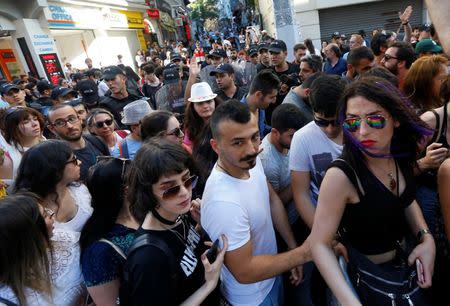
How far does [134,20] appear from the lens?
2361cm

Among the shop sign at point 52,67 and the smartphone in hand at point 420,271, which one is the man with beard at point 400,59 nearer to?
the smartphone in hand at point 420,271

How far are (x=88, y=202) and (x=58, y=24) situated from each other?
1477 centimetres

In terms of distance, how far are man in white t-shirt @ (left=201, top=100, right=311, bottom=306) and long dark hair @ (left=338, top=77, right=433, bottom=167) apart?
0.53m

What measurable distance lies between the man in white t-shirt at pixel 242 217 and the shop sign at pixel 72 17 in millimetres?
14597

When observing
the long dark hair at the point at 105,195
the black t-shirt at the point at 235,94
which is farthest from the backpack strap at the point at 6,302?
the black t-shirt at the point at 235,94

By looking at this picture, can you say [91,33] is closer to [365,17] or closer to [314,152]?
[365,17]

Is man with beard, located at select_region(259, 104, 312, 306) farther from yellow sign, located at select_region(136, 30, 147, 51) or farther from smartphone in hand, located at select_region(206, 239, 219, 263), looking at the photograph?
yellow sign, located at select_region(136, 30, 147, 51)

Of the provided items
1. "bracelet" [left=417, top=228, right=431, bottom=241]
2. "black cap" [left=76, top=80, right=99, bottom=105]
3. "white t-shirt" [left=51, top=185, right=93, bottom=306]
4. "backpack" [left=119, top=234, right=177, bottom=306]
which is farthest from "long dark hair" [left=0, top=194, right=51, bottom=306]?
"black cap" [left=76, top=80, right=99, bottom=105]

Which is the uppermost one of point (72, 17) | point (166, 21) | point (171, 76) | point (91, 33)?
point (166, 21)

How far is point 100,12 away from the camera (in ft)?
60.6

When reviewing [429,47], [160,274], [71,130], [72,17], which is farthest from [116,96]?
[72,17]

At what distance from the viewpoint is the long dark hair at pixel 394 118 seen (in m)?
1.55

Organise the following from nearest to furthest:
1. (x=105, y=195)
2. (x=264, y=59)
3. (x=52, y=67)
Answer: (x=105, y=195), (x=264, y=59), (x=52, y=67)

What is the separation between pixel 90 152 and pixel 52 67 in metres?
11.6
